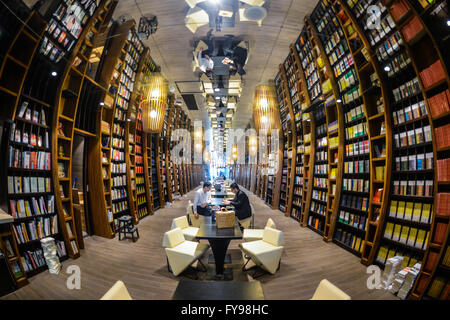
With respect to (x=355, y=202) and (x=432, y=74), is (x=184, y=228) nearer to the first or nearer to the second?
(x=355, y=202)

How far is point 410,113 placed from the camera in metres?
3.04

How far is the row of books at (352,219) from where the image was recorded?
12.5 ft

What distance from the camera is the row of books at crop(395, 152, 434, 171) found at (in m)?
2.82

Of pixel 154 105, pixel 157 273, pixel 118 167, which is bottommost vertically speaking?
pixel 157 273

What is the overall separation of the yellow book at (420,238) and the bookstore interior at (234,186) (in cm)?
2

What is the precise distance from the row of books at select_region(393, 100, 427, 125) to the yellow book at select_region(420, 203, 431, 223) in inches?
55.1

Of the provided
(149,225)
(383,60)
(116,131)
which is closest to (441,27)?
(383,60)

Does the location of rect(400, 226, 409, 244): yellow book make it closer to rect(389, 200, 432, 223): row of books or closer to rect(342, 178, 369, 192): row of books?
rect(389, 200, 432, 223): row of books

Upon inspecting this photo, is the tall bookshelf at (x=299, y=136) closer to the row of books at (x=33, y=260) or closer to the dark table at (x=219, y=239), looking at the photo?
the dark table at (x=219, y=239)

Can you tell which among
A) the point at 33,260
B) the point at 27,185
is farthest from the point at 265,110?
the point at 33,260

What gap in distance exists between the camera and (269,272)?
10.2 feet

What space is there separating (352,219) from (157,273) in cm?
415

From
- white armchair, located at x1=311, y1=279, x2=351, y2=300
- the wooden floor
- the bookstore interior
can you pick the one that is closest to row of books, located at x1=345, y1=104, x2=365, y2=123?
the bookstore interior

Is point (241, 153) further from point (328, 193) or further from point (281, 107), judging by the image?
point (328, 193)
